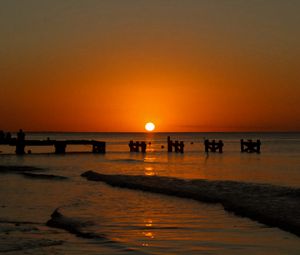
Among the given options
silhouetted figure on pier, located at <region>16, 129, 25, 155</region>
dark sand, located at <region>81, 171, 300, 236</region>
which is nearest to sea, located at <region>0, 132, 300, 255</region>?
dark sand, located at <region>81, 171, 300, 236</region>

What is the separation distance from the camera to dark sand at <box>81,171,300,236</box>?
15.1 metres

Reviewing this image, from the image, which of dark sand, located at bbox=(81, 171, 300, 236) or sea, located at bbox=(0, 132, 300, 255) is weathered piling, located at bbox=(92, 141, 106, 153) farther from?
sea, located at bbox=(0, 132, 300, 255)

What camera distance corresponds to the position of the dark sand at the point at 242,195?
49.5 feet

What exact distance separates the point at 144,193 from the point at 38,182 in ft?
21.3

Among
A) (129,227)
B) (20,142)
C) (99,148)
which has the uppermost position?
(20,142)

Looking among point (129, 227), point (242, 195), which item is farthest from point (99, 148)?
point (129, 227)

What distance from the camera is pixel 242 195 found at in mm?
20672

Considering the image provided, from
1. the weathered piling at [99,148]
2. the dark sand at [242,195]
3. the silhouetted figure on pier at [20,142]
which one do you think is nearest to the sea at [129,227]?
the dark sand at [242,195]

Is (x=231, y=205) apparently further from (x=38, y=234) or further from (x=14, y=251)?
(x=14, y=251)

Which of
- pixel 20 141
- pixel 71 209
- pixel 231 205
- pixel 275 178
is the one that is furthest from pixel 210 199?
pixel 20 141

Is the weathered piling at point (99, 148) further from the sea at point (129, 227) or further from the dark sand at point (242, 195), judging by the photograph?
the sea at point (129, 227)

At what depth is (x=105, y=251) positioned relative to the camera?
11.2 m

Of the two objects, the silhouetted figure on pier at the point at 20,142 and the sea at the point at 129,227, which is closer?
the sea at the point at 129,227

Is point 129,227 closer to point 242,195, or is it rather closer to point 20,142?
point 242,195
